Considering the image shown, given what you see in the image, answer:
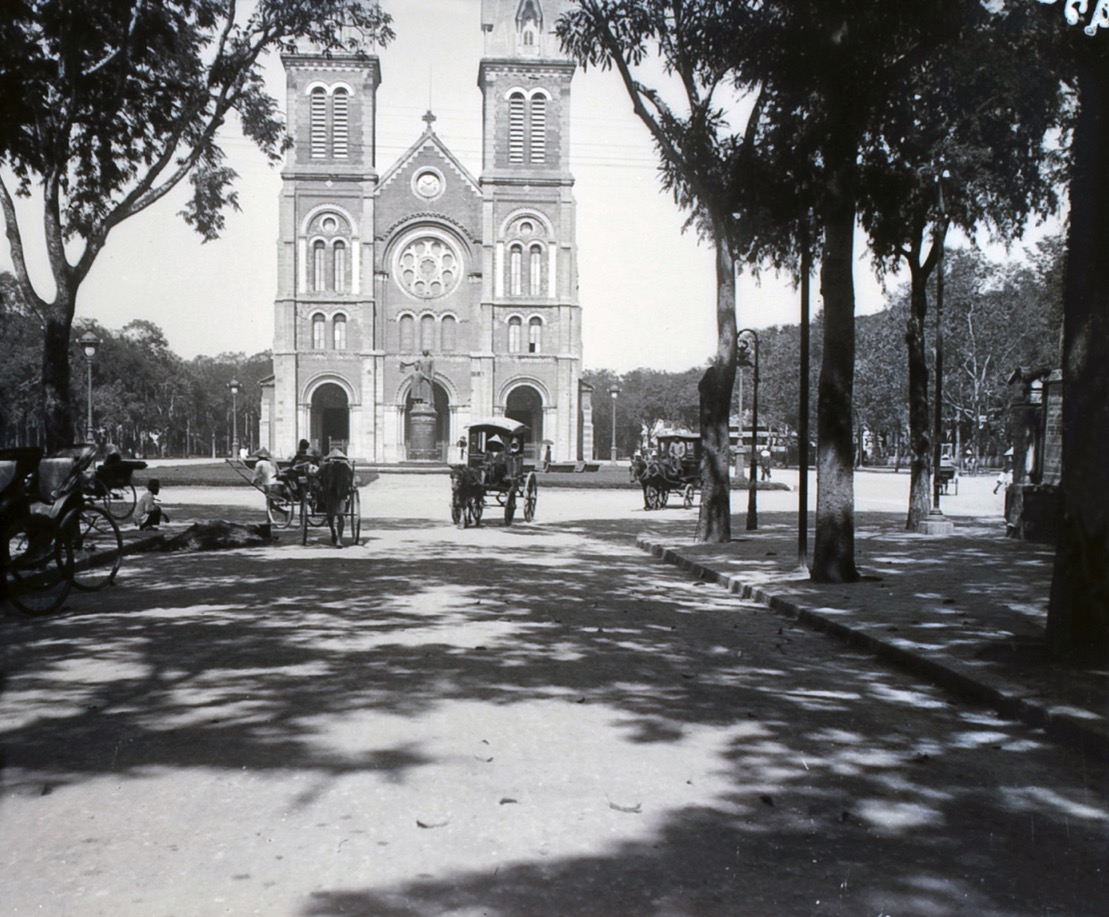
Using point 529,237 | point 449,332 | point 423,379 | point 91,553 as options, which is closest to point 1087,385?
point 91,553

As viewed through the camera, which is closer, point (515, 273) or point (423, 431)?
point (423, 431)

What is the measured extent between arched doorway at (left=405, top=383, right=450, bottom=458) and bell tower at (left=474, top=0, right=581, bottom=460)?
2.49m

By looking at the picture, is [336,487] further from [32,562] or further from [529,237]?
[529,237]

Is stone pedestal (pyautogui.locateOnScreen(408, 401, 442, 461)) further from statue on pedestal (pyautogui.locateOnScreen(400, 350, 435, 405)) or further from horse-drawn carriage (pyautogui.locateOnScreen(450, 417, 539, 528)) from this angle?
horse-drawn carriage (pyautogui.locateOnScreen(450, 417, 539, 528))

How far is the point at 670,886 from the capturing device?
10.7 ft

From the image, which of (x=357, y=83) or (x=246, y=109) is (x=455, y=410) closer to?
(x=357, y=83)

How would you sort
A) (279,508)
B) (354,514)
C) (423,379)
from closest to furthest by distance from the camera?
(354,514) < (279,508) < (423,379)

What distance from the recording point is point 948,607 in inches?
352

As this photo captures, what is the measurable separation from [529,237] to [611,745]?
2103 inches

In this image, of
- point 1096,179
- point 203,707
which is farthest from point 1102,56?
point 203,707

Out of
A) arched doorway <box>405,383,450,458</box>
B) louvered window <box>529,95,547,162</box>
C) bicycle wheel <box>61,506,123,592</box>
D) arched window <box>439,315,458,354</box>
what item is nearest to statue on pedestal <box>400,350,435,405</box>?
arched doorway <box>405,383,450,458</box>

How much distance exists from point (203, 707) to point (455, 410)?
51.5 m

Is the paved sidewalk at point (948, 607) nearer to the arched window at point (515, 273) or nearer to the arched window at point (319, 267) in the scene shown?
the arched window at point (515, 273)

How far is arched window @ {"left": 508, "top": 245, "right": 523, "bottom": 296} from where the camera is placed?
186 ft
